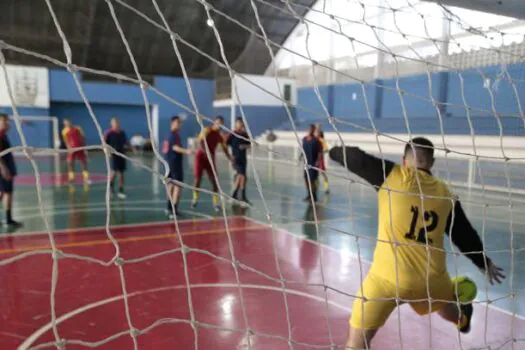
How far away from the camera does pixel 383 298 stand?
7.20 feet

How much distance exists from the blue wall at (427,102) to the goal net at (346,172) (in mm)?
35

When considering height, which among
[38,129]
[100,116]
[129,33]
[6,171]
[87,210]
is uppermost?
[129,33]

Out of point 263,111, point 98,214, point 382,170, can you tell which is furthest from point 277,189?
point 263,111

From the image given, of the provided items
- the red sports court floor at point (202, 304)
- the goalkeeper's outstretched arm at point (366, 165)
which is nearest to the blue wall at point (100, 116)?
the red sports court floor at point (202, 304)

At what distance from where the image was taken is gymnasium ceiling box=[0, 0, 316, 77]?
64.2 ft

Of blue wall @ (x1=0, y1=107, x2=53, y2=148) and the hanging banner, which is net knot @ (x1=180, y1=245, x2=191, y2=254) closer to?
blue wall @ (x1=0, y1=107, x2=53, y2=148)

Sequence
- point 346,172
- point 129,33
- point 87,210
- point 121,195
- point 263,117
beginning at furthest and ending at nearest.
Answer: point 263,117 < point 129,33 < point 121,195 < point 87,210 < point 346,172

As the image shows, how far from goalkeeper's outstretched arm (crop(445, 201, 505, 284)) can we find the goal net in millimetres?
138

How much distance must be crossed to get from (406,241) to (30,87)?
805 inches

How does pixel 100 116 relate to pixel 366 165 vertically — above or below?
below

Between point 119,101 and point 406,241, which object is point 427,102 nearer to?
point 406,241

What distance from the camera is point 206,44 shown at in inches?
888

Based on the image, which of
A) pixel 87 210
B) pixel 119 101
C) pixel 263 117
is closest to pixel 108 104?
pixel 119 101

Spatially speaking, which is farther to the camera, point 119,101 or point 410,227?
point 119,101
